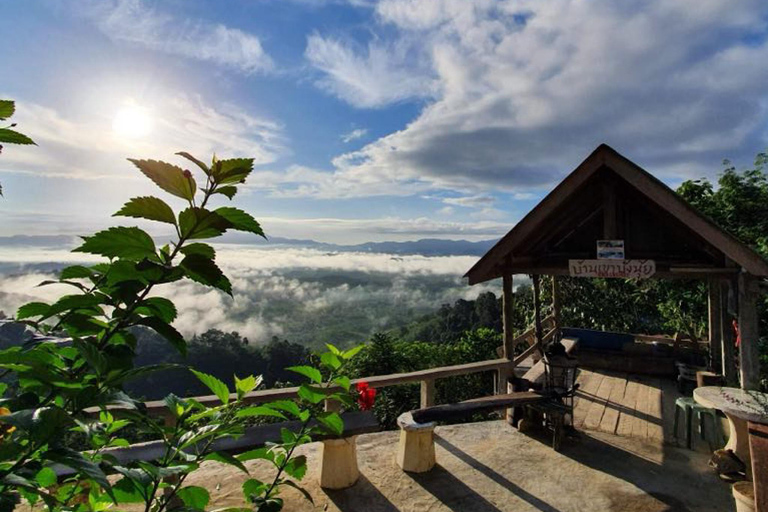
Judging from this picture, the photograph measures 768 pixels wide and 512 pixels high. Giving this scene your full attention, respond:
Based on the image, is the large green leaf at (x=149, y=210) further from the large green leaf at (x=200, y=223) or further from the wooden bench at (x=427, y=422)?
the wooden bench at (x=427, y=422)

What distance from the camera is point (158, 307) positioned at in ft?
3.07

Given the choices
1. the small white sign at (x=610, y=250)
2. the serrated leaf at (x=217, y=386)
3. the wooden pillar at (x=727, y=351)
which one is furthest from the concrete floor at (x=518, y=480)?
the serrated leaf at (x=217, y=386)

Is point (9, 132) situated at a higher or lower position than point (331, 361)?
higher

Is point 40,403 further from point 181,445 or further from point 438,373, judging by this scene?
point 438,373

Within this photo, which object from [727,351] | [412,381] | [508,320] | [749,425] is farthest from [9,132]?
[727,351]

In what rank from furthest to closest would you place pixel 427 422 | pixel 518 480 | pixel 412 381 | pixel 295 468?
pixel 412 381 < pixel 427 422 < pixel 518 480 < pixel 295 468

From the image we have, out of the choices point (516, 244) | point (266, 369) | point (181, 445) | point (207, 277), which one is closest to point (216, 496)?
point (181, 445)

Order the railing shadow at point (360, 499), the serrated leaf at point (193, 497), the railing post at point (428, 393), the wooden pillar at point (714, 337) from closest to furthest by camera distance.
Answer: the serrated leaf at point (193, 497) → the railing shadow at point (360, 499) → the railing post at point (428, 393) → the wooden pillar at point (714, 337)

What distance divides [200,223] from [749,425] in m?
5.48

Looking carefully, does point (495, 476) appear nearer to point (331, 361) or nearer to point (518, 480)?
point (518, 480)

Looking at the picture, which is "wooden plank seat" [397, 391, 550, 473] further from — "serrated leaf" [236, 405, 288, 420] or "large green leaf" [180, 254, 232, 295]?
"large green leaf" [180, 254, 232, 295]

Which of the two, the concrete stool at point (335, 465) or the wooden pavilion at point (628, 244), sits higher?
the wooden pavilion at point (628, 244)

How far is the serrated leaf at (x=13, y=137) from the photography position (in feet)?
3.08

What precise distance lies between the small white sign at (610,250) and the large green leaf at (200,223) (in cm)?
592
